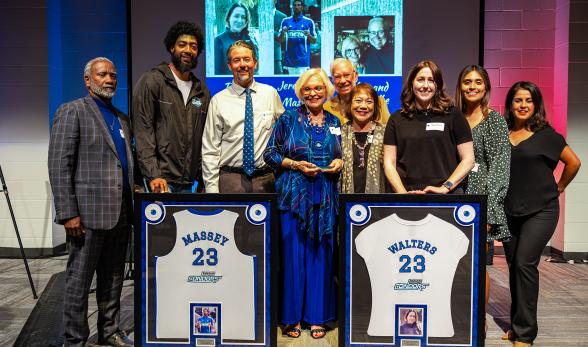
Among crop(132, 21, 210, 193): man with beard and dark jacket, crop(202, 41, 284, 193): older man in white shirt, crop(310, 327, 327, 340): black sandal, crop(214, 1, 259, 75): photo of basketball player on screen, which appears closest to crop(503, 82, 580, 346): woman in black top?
crop(310, 327, 327, 340): black sandal

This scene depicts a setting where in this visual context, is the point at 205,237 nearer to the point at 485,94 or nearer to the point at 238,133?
the point at 238,133

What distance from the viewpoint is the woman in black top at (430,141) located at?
2906 millimetres

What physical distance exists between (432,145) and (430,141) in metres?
0.02

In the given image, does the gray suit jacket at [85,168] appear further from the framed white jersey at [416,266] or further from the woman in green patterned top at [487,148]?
the woman in green patterned top at [487,148]

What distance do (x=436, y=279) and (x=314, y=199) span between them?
33.4 inches

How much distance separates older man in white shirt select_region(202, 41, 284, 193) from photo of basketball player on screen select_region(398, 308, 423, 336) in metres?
1.15

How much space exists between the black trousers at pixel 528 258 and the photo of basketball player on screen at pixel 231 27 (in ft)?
10.9

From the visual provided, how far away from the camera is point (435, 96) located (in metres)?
2.97

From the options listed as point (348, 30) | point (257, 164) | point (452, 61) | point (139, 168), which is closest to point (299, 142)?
point (257, 164)

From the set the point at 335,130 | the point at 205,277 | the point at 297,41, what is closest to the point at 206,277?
the point at 205,277

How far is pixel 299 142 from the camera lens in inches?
123

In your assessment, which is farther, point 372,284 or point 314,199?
point 314,199

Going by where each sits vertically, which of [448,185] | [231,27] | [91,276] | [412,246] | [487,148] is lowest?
[91,276]

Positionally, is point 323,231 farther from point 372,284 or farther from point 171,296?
point 171,296
